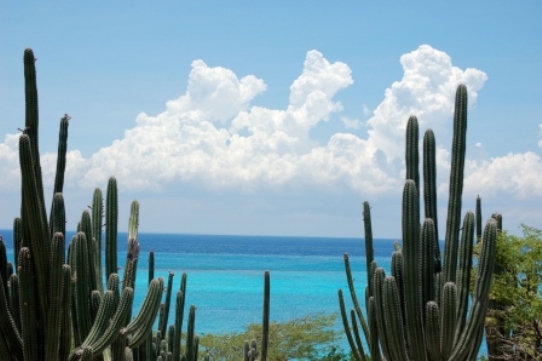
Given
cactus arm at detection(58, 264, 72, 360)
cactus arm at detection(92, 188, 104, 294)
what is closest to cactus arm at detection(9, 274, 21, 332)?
cactus arm at detection(58, 264, 72, 360)

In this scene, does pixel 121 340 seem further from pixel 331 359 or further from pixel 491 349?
pixel 331 359

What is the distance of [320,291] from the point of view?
55.7 metres

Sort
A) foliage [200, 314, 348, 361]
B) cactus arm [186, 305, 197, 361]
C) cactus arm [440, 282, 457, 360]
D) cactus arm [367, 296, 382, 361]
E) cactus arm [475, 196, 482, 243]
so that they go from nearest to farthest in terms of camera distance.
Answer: cactus arm [440, 282, 457, 360]
cactus arm [367, 296, 382, 361]
cactus arm [475, 196, 482, 243]
cactus arm [186, 305, 197, 361]
foliage [200, 314, 348, 361]

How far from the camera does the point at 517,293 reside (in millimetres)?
10375

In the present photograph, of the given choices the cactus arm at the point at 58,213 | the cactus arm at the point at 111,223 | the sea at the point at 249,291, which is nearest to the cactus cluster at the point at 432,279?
the cactus arm at the point at 111,223

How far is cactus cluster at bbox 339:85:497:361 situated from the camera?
8.08 metres

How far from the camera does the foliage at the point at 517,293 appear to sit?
10.3 meters

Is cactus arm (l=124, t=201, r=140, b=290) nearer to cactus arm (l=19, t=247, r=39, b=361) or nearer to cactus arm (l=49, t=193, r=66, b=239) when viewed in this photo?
cactus arm (l=49, t=193, r=66, b=239)

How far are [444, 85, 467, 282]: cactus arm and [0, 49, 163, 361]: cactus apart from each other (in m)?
3.25

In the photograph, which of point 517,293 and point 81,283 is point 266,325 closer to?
point 517,293

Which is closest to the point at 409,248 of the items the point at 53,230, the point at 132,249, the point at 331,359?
the point at 132,249

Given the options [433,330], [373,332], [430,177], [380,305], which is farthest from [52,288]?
[430,177]

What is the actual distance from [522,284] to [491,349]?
3.50 ft

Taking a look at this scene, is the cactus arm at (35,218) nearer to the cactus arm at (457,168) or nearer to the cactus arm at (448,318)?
the cactus arm at (448,318)
